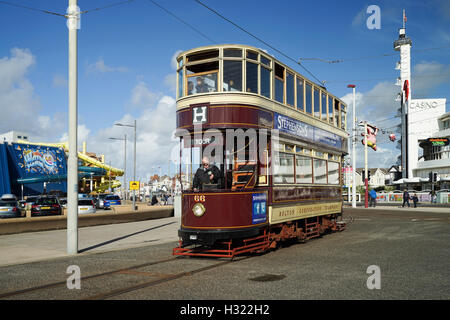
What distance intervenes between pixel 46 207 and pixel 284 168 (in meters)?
19.3

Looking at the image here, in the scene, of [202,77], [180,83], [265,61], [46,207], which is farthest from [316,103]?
[46,207]

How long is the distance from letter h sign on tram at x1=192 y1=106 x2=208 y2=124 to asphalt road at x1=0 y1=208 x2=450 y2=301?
127 inches

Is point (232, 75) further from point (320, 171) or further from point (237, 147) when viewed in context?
point (320, 171)

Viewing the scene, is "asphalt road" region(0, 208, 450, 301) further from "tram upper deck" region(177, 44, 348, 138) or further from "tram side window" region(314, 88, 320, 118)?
"tram side window" region(314, 88, 320, 118)

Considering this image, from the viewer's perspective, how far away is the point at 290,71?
40.2 feet

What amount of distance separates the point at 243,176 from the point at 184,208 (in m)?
1.60

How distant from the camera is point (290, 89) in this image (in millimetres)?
12250

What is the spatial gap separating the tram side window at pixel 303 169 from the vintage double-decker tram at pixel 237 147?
0.37 feet

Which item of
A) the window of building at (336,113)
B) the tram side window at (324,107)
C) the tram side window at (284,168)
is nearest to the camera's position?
the tram side window at (284,168)

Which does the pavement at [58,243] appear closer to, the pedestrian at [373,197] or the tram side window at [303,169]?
the tram side window at [303,169]

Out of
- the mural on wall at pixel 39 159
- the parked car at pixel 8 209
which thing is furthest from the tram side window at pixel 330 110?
the mural on wall at pixel 39 159

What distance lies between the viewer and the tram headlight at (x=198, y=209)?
977 centimetres

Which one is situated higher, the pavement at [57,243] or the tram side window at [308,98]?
the tram side window at [308,98]
